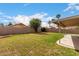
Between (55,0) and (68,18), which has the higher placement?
(55,0)

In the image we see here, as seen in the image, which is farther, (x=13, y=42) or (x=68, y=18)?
(x=13, y=42)

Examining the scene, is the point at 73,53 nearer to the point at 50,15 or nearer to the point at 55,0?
the point at 55,0

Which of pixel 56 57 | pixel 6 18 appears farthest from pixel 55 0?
pixel 6 18

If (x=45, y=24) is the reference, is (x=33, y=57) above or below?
below

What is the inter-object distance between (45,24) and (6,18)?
3.22 m

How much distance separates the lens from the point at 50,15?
16.4 metres

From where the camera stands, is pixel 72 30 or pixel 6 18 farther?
pixel 72 30

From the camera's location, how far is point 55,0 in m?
11.2

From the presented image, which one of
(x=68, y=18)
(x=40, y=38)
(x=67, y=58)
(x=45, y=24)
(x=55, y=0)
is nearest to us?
(x=67, y=58)

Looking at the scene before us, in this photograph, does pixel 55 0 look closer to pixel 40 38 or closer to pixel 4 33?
pixel 40 38

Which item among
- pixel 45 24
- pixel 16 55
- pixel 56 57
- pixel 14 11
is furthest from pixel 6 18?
pixel 56 57

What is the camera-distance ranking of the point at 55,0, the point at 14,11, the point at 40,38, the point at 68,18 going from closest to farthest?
1. the point at 68,18
2. the point at 55,0
3. the point at 40,38
4. the point at 14,11

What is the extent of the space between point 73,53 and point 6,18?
8195 mm

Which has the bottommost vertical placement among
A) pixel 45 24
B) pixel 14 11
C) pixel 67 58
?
pixel 67 58
